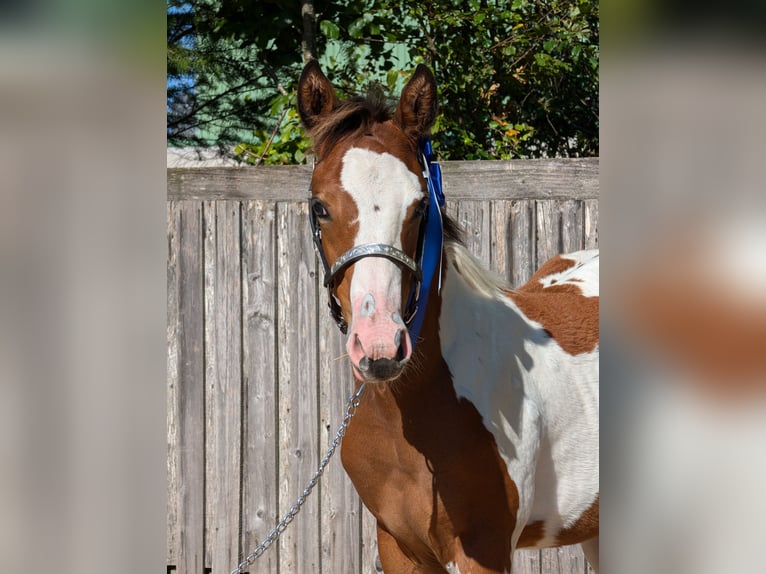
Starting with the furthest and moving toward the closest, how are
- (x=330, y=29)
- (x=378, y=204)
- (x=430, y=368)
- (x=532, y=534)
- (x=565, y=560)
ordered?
(x=330, y=29) < (x=565, y=560) < (x=532, y=534) < (x=430, y=368) < (x=378, y=204)

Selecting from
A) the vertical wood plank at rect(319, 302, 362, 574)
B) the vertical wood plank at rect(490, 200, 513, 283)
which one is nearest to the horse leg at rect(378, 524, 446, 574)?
the vertical wood plank at rect(319, 302, 362, 574)

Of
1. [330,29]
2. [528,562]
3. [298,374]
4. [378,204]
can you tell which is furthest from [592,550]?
[330,29]

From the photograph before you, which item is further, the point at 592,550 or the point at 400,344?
the point at 592,550

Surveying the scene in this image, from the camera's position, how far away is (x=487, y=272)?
2.61m

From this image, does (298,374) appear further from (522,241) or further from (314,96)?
(314,96)

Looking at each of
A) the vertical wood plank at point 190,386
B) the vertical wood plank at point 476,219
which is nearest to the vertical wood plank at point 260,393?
the vertical wood plank at point 190,386

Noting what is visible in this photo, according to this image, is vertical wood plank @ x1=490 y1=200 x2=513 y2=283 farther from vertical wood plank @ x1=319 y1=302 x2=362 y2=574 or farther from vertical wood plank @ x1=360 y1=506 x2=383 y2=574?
vertical wood plank @ x1=360 y1=506 x2=383 y2=574

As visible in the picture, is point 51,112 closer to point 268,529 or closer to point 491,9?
point 268,529

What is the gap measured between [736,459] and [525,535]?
2321 millimetres

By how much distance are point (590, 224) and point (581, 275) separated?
2.34 ft

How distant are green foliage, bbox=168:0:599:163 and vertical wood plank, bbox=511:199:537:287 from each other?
155cm

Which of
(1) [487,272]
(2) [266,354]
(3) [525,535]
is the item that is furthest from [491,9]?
(3) [525,535]

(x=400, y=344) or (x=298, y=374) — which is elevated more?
(x=400, y=344)

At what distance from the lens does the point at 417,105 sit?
7.40 ft
